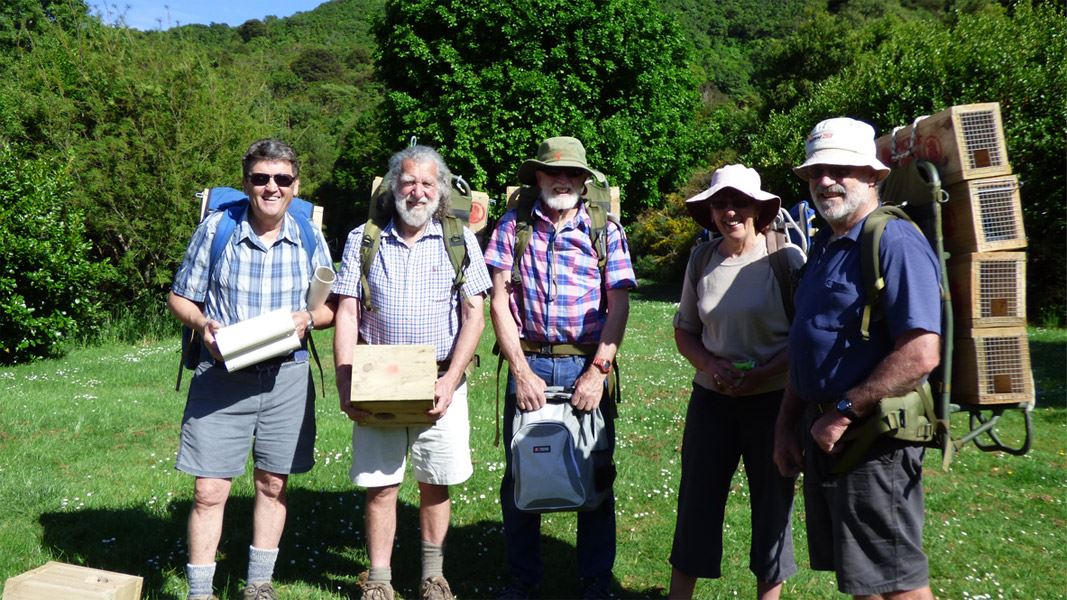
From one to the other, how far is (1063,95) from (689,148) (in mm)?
16145

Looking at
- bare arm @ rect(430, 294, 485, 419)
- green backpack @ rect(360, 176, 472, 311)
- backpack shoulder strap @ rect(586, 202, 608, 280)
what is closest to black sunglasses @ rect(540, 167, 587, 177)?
backpack shoulder strap @ rect(586, 202, 608, 280)

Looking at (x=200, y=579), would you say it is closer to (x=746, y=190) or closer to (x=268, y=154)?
(x=268, y=154)

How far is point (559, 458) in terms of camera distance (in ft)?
14.3

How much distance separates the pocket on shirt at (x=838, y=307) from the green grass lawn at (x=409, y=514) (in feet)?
7.28

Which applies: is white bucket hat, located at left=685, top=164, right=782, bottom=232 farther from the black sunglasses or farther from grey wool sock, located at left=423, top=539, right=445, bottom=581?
grey wool sock, located at left=423, top=539, right=445, bottom=581

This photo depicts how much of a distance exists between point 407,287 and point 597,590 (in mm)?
2041

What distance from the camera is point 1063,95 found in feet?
54.5

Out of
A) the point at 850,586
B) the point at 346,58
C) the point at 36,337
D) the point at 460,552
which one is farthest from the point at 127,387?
the point at 346,58

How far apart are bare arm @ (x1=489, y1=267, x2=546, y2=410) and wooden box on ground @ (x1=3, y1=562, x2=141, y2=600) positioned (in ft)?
6.75

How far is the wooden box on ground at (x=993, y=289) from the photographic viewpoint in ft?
10.2

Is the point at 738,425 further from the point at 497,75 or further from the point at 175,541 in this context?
Result: the point at 497,75

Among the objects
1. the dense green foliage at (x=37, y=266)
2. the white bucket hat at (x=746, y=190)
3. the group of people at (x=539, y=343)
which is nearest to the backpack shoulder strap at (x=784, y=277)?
Answer: the group of people at (x=539, y=343)

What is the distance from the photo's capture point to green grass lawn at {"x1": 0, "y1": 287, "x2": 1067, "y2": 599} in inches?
197

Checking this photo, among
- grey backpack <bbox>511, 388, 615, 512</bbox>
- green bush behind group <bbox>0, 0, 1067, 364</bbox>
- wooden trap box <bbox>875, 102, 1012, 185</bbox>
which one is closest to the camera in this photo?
wooden trap box <bbox>875, 102, 1012, 185</bbox>
